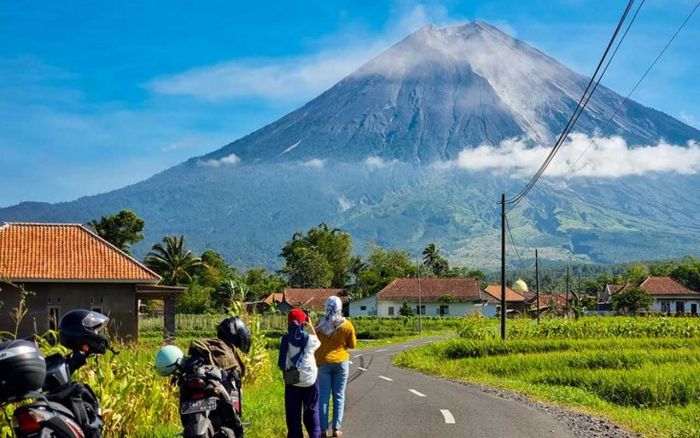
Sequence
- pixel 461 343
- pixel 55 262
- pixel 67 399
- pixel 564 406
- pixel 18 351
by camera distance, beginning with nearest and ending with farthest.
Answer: pixel 18 351
pixel 67 399
pixel 564 406
pixel 461 343
pixel 55 262

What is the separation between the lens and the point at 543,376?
70.3 feet

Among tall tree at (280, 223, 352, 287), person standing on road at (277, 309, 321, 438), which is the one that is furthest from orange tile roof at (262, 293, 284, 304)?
person standing on road at (277, 309, 321, 438)

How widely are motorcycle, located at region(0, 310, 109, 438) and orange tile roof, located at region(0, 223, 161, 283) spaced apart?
28689 millimetres

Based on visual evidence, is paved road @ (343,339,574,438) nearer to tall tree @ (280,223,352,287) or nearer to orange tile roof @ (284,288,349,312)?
orange tile roof @ (284,288,349,312)

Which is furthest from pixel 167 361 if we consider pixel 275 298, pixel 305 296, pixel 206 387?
pixel 275 298

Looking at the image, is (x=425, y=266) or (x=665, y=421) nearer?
(x=665, y=421)

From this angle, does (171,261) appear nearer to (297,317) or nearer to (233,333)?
(297,317)

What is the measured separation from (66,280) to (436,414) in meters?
25.3

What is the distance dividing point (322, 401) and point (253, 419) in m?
1.25

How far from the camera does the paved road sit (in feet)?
36.0

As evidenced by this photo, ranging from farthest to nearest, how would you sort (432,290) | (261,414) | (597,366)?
(432,290) → (597,366) → (261,414)

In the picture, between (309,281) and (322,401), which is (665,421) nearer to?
(322,401)

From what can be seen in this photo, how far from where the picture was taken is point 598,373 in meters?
20.0

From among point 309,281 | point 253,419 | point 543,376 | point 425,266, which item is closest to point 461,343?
point 543,376
